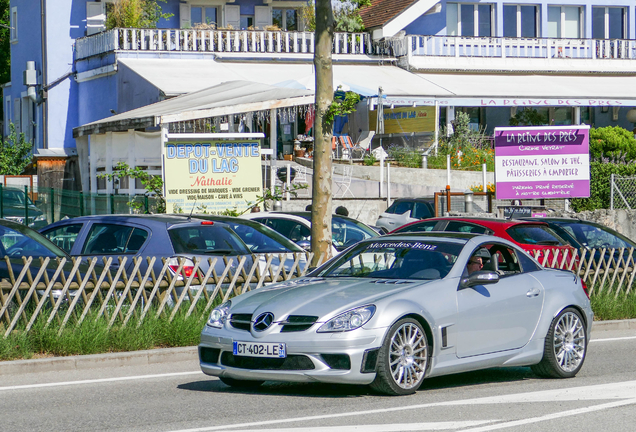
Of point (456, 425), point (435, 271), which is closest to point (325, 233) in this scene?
point (435, 271)

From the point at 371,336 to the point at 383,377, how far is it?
37 centimetres

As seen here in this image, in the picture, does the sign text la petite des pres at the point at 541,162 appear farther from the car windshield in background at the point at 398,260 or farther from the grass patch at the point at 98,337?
the car windshield in background at the point at 398,260

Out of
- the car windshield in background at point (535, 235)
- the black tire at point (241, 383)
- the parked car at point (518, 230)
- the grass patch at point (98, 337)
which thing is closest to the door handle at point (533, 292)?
the black tire at point (241, 383)

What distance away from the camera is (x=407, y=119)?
35.7 m

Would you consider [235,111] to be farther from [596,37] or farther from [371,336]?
[596,37]

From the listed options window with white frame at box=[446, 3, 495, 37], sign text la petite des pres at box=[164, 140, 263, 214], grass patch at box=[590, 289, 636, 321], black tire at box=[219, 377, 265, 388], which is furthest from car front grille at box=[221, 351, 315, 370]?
window with white frame at box=[446, 3, 495, 37]

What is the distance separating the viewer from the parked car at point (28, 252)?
11477 millimetres

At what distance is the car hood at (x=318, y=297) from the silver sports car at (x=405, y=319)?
0.4 inches

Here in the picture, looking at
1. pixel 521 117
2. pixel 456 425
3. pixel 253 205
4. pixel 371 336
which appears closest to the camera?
pixel 456 425

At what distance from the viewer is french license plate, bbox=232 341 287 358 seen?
27.2 ft

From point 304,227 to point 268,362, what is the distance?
28.4 ft

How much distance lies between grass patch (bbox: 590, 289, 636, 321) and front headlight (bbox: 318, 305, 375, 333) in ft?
23.9

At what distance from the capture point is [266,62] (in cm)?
3619

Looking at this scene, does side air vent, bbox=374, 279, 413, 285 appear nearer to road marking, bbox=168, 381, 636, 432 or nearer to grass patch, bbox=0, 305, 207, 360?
road marking, bbox=168, 381, 636, 432
